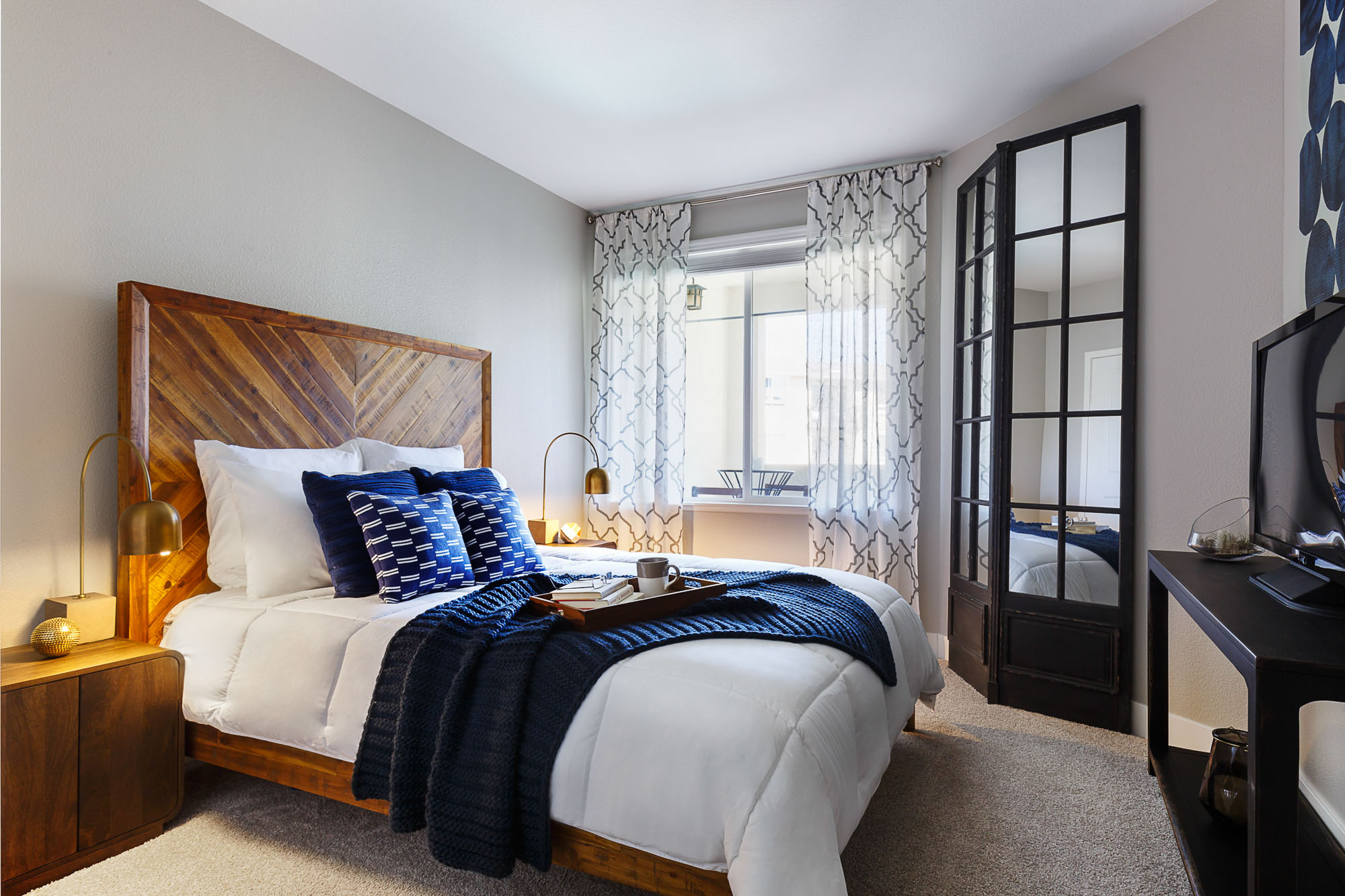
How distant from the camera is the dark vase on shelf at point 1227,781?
1874 mm

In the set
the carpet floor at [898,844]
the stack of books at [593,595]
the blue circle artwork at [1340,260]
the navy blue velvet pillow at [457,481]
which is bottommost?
the carpet floor at [898,844]

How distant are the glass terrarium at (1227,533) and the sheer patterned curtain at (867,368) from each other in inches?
68.6

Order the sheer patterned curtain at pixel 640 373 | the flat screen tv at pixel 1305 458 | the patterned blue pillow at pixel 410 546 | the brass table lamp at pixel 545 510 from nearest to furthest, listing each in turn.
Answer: the flat screen tv at pixel 1305 458 < the patterned blue pillow at pixel 410 546 < the brass table lamp at pixel 545 510 < the sheer patterned curtain at pixel 640 373

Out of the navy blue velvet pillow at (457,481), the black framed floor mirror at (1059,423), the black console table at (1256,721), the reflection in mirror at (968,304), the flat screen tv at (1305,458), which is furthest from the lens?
the reflection in mirror at (968,304)

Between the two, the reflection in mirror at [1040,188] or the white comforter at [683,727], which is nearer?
the white comforter at [683,727]

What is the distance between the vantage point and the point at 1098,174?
311 cm

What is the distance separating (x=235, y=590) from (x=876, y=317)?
3.39 m

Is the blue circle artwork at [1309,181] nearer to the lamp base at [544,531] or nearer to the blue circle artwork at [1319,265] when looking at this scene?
the blue circle artwork at [1319,265]

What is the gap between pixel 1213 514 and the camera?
2332mm

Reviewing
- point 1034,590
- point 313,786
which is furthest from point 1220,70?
point 313,786

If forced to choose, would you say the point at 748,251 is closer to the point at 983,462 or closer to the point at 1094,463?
the point at 983,462

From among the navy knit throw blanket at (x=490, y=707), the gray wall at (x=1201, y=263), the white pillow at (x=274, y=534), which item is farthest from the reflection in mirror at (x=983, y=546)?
the white pillow at (x=274, y=534)

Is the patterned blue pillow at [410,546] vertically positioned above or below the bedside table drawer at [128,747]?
above

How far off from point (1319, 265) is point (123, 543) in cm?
352
